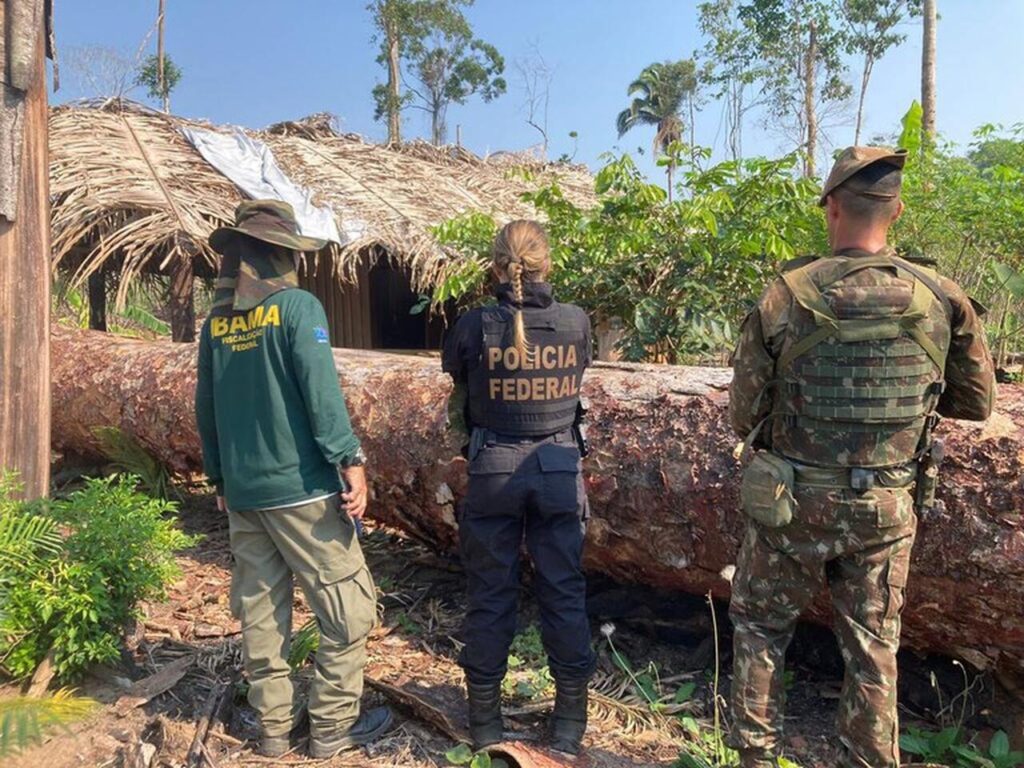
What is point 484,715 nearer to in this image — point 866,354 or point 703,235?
point 866,354

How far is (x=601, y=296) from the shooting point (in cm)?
666

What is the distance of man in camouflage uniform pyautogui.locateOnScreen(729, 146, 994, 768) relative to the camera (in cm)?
228

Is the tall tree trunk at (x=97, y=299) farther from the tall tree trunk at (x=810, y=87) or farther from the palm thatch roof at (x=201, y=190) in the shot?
the tall tree trunk at (x=810, y=87)

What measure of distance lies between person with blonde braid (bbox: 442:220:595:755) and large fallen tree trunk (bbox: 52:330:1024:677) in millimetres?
602

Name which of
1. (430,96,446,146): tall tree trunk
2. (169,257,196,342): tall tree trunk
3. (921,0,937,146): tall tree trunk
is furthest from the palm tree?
(169,257,196,342): tall tree trunk

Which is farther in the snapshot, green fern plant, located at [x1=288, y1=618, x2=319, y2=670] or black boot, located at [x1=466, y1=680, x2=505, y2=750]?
green fern plant, located at [x1=288, y1=618, x2=319, y2=670]

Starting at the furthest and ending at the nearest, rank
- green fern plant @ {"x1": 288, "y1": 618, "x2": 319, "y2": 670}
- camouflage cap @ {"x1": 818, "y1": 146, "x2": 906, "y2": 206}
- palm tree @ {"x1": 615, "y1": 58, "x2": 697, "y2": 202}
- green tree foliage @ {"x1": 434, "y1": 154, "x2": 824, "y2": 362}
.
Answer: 1. palm tree @ {"x1": 615, "y1": 58, "x2": 697, "y2": 202}
2. green tree foliage @ {"x1": 434, "y1": 154, "x2": 824, "y2": 362}
3. green fern plant @ {"x1": 288, "y1": 618, "x2": 319, "y2": 670}
4. camouflage cap @ {"x1": 818, "y1": 146, "x2": 906, "y2": 206}

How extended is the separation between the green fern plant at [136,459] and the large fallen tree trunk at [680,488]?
915mm

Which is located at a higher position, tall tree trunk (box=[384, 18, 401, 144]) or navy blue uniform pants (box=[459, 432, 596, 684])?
tall tree trunk (box=[384, 18, 401, 144])

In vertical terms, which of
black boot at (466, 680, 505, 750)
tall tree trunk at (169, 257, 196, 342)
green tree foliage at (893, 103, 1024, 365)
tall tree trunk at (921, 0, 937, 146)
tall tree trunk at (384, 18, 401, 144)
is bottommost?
black boot at (466, 680, 505, 750)

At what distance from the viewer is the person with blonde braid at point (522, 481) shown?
273 cm

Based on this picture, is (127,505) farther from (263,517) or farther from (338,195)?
(338,195)

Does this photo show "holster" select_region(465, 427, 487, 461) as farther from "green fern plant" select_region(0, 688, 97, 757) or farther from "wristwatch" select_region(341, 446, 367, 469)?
"green fern plant" select_region(0, 688, 97, 757)

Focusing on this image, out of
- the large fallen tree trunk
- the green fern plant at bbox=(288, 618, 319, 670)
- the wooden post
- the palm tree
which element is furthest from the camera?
the palm tree
